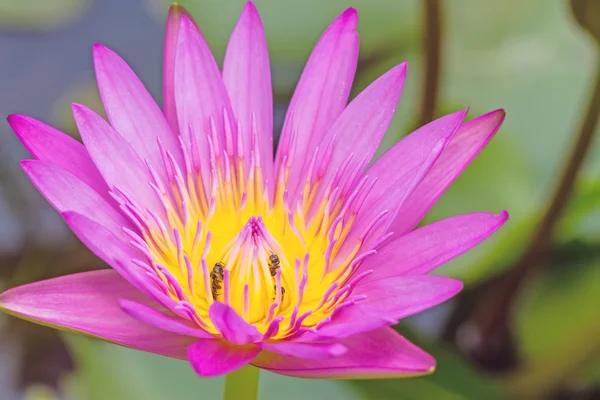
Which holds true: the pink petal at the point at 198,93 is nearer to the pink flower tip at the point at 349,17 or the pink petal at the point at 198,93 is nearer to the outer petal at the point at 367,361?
the pink flower tip at the point at 349,17

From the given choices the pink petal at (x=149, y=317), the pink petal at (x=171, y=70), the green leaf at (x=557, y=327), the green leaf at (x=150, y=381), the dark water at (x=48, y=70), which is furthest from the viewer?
the dark water at (x=48, y=70)

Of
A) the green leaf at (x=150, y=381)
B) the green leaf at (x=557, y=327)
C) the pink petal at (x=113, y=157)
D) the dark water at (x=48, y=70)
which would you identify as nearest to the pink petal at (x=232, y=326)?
the pink petal at (x=113, y=157)

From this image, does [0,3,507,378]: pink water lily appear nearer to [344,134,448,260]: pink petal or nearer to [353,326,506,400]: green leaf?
[344,134,448,260]: pink petal

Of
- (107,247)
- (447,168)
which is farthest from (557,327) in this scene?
(107,247)

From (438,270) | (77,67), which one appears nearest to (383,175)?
(438,270)

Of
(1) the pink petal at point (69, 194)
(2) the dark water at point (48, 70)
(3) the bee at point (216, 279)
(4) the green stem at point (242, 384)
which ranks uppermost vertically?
(2) the dark water at point (48, 70)

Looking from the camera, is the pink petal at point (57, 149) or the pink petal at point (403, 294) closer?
the pink petal at point (403, 294)
